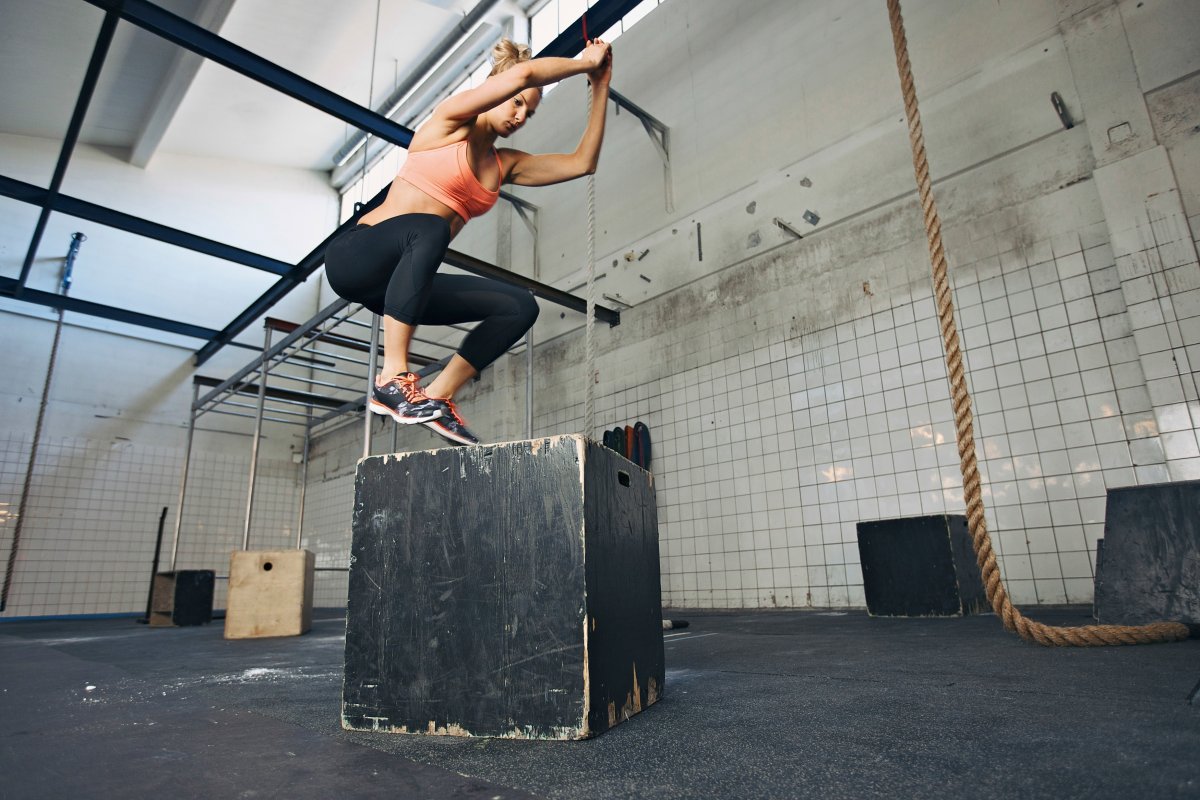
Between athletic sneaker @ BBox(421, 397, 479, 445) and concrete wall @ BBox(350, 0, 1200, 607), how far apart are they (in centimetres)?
293

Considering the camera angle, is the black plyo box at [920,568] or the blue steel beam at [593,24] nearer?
the black plyo box at [920,568]

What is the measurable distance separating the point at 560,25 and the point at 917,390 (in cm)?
464

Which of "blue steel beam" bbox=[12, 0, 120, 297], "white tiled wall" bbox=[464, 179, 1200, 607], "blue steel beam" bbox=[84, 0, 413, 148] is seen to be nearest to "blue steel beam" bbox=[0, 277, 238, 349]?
"blue steel beam" bbox=[12, 0, 120, 297]

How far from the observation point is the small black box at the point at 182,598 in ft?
15.7

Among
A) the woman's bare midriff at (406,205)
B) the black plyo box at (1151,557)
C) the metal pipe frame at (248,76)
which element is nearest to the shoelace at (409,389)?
the woman's bare midriff at (406,205)

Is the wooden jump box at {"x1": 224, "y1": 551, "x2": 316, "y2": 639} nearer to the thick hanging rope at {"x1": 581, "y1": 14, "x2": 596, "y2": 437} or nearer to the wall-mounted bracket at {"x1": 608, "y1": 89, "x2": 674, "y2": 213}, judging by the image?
the thick hanging rope at {"x1": 581, "y1": 14, "x2": 596, "y2": 437}

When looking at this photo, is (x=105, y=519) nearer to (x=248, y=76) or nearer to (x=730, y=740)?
(x=248, y=76)

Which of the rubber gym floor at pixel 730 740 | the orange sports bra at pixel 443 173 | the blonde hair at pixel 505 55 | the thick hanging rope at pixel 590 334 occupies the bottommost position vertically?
the rubber gym floor at pixel 730 740

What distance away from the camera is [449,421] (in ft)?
4.18

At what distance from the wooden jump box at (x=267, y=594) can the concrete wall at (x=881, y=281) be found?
238 cm

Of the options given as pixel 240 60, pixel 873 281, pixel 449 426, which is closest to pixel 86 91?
pixel 240 60

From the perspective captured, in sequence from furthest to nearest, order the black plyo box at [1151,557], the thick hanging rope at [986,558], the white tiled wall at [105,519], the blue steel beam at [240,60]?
the white tiled wall at [105,519], the blue steel beam at [240,60], the black plyo box at [1151,557], the thick hanging rope at [986,558]

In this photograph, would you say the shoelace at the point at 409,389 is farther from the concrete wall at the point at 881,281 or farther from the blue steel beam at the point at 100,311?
the blue steel beam at the point at 100,311

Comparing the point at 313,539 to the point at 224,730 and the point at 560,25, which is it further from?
the point at 224,730
